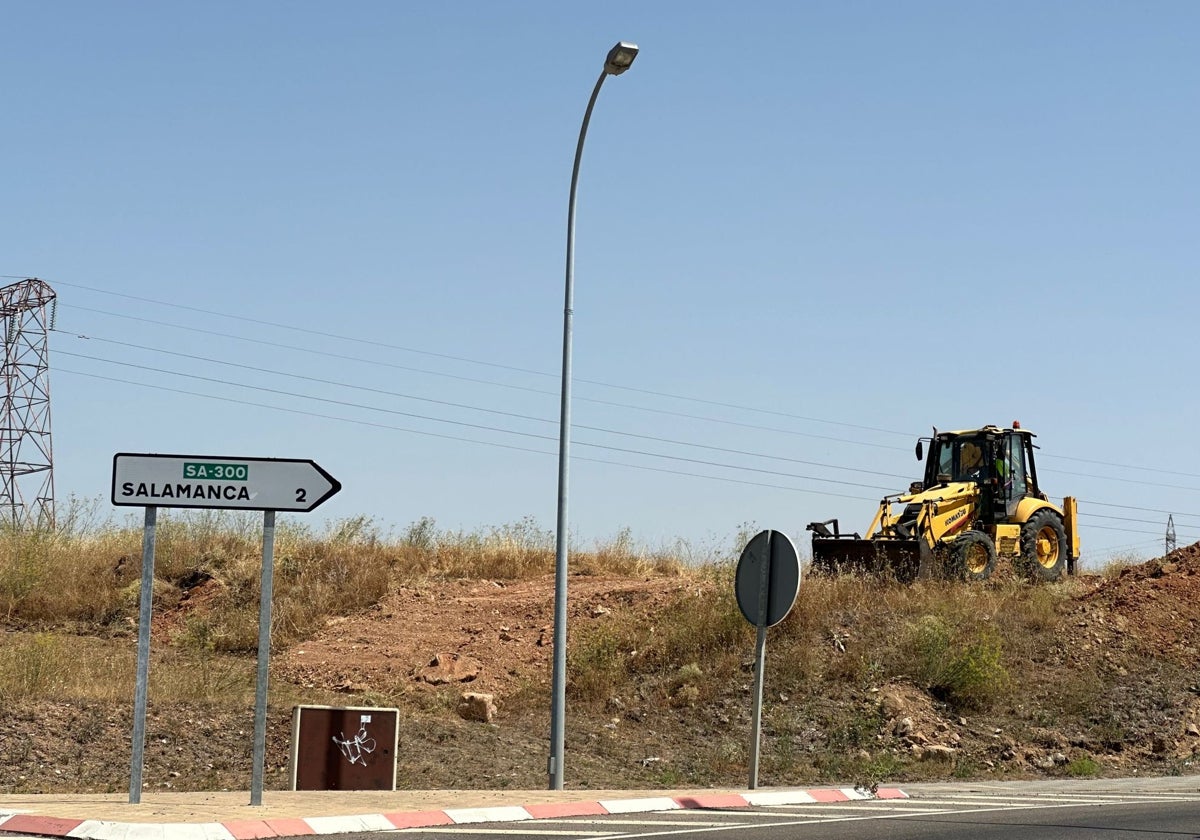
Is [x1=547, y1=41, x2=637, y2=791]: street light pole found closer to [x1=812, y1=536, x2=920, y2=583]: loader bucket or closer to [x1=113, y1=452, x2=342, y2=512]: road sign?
[x1=113, y1=452, x2=342, y2=512]: road sign

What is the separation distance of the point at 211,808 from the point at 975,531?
65.4 ft

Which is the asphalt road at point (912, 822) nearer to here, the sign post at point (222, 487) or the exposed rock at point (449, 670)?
the sign post at point (222, 487)

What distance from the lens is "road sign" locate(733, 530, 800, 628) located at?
13445mm

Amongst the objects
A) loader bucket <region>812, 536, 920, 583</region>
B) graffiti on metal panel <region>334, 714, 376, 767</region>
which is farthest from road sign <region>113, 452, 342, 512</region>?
loader bucket <region>812, 536, 920, 583</region>

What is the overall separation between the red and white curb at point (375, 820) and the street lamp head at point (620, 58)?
7853mm

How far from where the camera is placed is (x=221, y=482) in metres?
11.3

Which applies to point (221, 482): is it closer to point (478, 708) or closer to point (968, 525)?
point (478, 708)

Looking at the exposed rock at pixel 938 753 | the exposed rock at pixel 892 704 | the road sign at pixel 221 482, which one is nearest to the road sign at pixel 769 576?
the road sign at pixel 221 482

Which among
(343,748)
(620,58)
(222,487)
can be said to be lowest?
(343,748)

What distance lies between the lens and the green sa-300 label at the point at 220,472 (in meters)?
11.3

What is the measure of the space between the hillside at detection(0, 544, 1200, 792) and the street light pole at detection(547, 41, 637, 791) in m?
1.71

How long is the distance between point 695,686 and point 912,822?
1046 centimetres

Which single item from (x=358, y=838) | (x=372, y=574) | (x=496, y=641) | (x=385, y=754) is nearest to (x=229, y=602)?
(x=372, y=574)

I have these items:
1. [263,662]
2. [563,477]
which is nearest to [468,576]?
[563,477]
